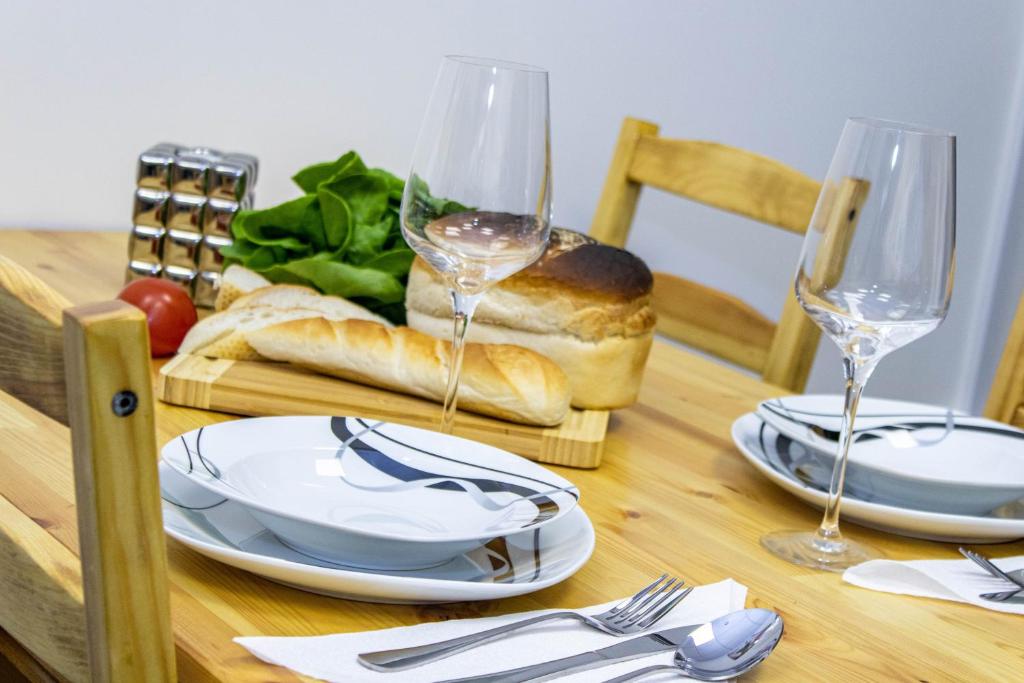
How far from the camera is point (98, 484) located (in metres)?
0.43

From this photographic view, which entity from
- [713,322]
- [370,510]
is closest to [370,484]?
[370,510]

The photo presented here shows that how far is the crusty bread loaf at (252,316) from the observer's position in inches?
39.5

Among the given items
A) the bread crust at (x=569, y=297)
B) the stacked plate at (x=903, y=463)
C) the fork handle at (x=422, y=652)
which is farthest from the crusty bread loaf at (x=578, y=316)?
the fork handle at (x=422, y=652)

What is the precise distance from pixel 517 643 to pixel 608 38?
1769 millimetres

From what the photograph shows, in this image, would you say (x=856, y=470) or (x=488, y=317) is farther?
(x=488, y=317)

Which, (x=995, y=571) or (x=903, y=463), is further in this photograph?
(x=903, y=463)

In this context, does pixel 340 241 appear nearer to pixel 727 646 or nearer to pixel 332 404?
pixel 332 404

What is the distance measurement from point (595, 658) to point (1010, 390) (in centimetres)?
94

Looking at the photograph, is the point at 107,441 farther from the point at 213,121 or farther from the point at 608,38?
the point at 608,38

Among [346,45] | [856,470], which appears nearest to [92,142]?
[346,45]

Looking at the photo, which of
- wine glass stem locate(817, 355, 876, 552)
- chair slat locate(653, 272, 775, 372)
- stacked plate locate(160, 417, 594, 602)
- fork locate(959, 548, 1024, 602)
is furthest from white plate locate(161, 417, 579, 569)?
chair slat locate(653, 272, 775, 372)

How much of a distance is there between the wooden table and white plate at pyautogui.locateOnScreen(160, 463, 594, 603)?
2 cm

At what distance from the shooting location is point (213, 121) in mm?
1753

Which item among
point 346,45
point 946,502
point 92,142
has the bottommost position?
point 946,502
